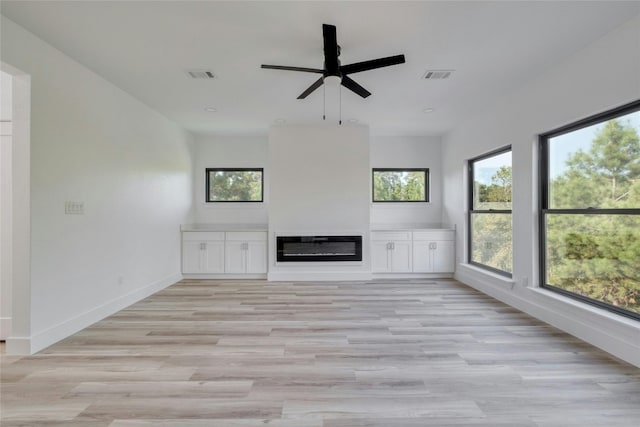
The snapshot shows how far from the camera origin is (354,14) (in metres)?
2.37

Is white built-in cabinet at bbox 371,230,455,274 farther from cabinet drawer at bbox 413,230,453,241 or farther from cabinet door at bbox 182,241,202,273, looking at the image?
cabinet door at bbox 182,241,202,273

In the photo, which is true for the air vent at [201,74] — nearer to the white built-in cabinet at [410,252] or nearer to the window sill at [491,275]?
the white built-in cabinet at [410,252]

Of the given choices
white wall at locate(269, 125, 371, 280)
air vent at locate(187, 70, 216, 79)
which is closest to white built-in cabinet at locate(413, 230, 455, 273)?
white wall at locate(269, 125, 371, 280)

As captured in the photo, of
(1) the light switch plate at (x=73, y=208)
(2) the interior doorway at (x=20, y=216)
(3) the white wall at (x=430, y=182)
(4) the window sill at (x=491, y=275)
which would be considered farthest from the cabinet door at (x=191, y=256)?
(4) the window sill at (x=491, y=275)

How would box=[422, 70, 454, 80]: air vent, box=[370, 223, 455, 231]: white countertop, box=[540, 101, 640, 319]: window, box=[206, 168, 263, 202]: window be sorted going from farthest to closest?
box=[206, 168, 263, 202]: window
box=[370, 223, 455, 231]: white countertop
box=[422, 70, 454, 80]: air vent
box=[540, 101, 640, 319]: window

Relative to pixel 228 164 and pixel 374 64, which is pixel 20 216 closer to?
pixel 374 64

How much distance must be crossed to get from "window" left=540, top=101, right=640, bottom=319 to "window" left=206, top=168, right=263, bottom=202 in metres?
4.73

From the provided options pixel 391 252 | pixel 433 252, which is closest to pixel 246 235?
pixel 391 252

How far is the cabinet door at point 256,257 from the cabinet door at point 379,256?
6.36ft

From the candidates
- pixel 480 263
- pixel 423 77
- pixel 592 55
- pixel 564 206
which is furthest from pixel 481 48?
pixel 480 263

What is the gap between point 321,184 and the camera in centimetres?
545

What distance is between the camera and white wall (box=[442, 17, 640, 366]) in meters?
2.48

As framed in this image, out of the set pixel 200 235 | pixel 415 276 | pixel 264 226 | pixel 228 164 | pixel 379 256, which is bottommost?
pixel 415 276

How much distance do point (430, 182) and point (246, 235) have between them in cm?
371
